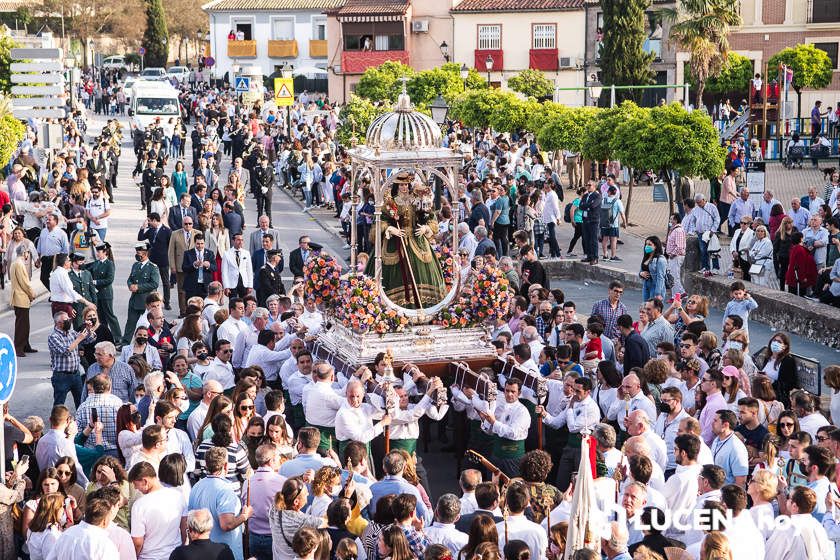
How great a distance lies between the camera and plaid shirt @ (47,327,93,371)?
14.4 metres

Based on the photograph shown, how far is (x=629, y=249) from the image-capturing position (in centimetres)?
2559

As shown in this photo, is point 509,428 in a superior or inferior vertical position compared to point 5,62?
inferior

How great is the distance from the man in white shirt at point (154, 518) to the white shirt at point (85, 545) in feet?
2.02

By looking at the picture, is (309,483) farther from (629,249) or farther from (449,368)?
(629,249)

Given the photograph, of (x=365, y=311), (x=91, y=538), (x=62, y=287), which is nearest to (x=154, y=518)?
(x=91, y=538)

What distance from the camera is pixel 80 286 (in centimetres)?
1711

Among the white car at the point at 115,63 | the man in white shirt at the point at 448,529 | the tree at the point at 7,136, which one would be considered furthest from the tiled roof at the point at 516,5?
the man in white shirt at the point at 448,529

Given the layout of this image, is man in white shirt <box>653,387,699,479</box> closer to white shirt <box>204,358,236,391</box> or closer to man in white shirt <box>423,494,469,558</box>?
man in white shirt <box>423,494,469,558</box>

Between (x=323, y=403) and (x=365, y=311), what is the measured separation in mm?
2195

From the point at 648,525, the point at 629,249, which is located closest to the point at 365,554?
the point at 648,525

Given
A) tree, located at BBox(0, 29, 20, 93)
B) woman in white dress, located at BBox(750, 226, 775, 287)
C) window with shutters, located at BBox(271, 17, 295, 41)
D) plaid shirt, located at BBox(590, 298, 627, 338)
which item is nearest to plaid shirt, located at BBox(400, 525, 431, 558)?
plaid shirt, located at BBox(590, 298, 627, 338)

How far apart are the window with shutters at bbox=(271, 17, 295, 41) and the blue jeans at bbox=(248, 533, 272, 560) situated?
234 ft

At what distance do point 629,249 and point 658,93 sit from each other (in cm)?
3005

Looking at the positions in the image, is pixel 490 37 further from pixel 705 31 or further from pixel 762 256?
pixel 762 256
